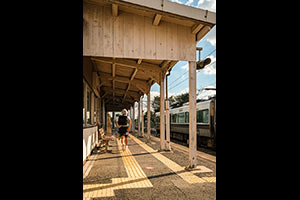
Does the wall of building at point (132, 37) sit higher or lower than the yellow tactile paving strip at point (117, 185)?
higher

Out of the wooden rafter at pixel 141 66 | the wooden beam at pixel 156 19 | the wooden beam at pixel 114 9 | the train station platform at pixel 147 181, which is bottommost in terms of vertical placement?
the train station platform at pixel 147 181

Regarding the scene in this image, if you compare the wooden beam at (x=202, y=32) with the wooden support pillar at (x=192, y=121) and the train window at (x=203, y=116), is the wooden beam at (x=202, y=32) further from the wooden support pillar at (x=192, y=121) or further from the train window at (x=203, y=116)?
the train window at (x=203, y=116)

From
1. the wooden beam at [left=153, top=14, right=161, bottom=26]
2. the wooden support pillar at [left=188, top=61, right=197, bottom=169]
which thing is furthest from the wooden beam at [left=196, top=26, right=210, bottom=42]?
the wooden beam at [left=153, top=14, right=161, bottom=26]

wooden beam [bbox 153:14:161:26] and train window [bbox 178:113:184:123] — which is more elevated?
wooden beam [bbox 153:14:161:26]

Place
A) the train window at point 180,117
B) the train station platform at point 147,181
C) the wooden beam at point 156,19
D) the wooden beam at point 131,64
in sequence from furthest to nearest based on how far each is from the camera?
the train window at point 180,117 < the wooden beam at point 131,64 < the wooden beam at point 156,19 < the train station platform at point 147,181

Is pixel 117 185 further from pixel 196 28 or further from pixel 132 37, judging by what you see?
pixel 196 28

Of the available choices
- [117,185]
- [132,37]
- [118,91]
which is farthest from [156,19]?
[118,91]

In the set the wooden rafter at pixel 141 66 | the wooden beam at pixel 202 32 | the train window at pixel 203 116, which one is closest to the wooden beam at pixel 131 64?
the wooden rafter at pixel 141 66

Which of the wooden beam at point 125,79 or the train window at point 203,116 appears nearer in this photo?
the wooden beam at point 125,79

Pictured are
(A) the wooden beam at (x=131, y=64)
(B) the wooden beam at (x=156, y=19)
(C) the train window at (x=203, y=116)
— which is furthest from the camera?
(C) the train window at (x=203, y=116)

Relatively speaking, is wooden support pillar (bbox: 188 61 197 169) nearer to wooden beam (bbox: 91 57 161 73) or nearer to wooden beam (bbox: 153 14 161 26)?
wooden beam (bbox: 153 14 161 26)

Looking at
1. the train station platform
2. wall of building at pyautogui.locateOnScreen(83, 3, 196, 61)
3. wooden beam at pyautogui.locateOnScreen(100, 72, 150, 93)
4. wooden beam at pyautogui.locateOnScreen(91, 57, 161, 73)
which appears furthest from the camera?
wooden beam at pyautogui.locateOnScreen(100, 72, 150, 93)

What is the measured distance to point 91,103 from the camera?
8641 mm
